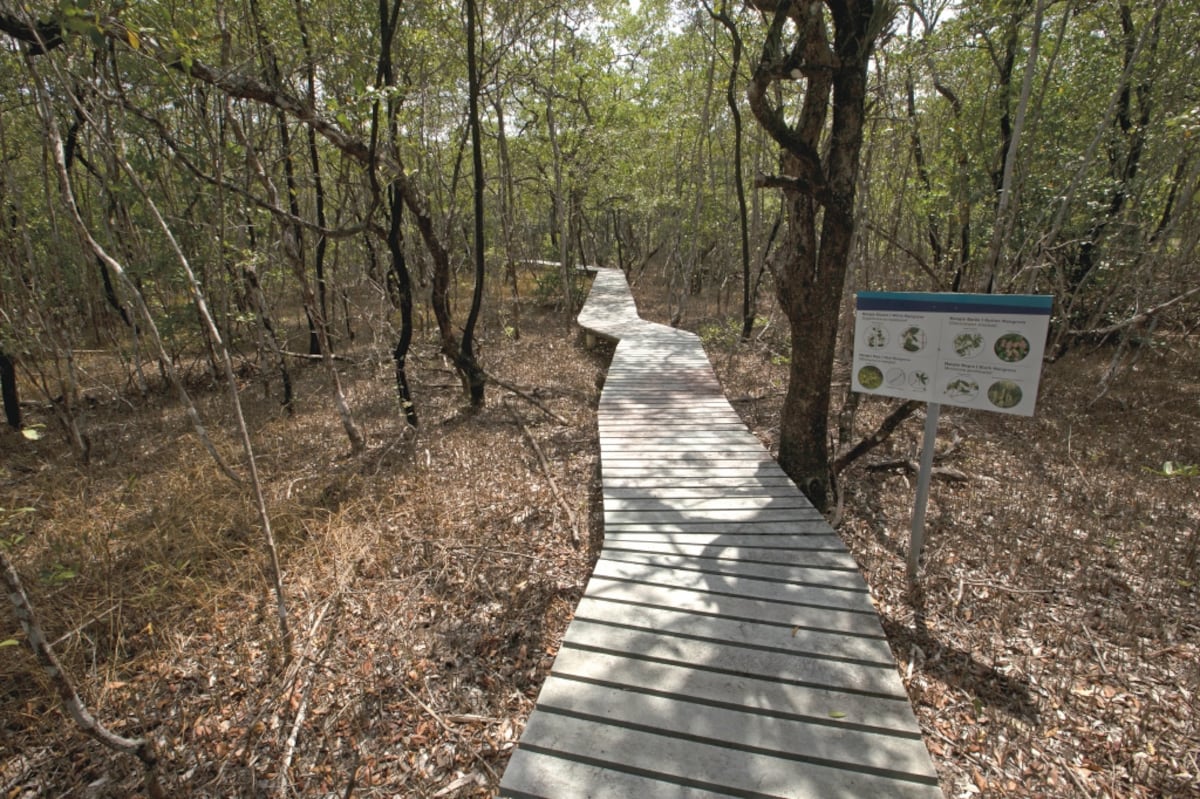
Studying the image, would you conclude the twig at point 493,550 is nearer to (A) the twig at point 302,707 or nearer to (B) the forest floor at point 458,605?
(B) the forest floor at point 458,605

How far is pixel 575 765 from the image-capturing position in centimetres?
214

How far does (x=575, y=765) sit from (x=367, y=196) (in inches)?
468

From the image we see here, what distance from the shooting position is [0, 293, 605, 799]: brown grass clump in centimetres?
277

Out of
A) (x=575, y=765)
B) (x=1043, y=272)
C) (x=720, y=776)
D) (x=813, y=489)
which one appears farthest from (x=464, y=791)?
(x=1043, y=272)

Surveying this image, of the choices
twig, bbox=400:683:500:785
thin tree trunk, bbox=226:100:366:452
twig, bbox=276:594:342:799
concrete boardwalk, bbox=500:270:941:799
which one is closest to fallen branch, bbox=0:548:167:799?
twig, bbox=276:594:342:799

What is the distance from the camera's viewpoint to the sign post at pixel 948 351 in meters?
3.04

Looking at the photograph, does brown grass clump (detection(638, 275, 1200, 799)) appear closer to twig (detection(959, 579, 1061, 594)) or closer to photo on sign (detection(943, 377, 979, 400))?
twig (detection(959, 579, 1061, 594))

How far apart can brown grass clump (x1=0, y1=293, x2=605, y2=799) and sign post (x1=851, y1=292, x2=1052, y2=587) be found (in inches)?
108

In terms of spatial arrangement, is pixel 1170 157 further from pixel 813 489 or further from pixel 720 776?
pixel 720 776

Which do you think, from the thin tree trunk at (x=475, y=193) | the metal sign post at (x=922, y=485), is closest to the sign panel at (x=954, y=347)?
the metal sign post at (x=922, y=485)

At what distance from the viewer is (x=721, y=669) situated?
259 cm

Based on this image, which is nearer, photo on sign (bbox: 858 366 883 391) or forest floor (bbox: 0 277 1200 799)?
forest floor (bbox: 0 277 1200 799)

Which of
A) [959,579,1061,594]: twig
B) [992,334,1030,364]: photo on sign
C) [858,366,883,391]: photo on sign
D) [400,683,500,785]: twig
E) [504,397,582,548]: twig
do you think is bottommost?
[400,683,500,785]: twig

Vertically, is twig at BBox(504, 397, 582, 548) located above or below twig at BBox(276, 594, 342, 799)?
above
